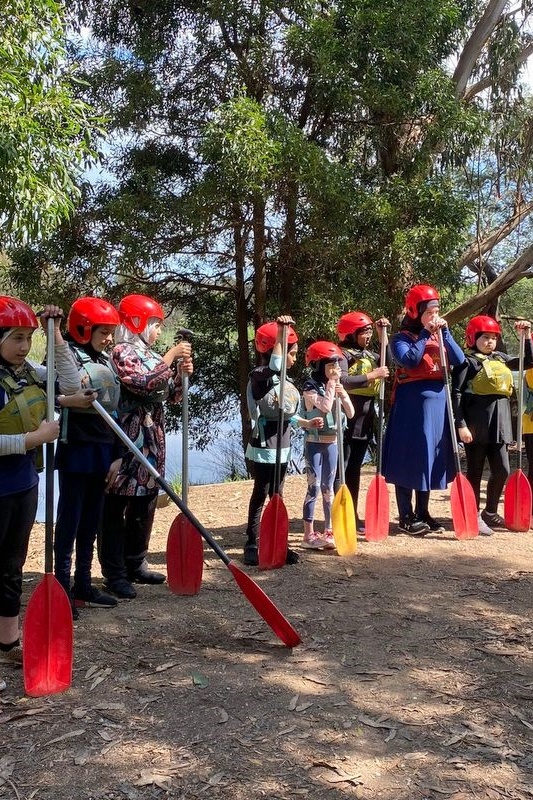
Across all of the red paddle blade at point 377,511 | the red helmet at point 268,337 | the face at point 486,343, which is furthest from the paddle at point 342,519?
the face at point 486,343

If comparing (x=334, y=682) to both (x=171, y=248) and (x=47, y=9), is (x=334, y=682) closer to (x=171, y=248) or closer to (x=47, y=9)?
(x=47, y=9)

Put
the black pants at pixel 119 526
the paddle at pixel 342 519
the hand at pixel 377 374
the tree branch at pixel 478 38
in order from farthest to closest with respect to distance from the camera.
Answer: the tree branch at pixel 478 38
the hand at pixel 377 374
the paddle at pixel 342 519
the black pants at pixel 119 526

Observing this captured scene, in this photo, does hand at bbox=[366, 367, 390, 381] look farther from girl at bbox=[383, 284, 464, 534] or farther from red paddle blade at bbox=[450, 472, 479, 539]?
red paddle blade at bbox=[450, 472, 479, 539]

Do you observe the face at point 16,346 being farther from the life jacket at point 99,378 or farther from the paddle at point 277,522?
the paddle at point 277,522

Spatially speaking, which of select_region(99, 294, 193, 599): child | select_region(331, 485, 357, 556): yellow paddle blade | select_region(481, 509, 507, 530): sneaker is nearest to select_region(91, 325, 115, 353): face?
select_region(99, 294, 193, 599): child

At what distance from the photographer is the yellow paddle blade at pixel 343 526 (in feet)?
16.3

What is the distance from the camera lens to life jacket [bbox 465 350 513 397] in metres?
5.62

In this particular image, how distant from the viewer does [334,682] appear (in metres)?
3.07

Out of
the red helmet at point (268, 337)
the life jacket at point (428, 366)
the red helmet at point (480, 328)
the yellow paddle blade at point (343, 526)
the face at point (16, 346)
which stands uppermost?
the red helmet at point (480, 328)

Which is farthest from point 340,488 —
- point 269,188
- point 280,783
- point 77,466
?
point 269,188

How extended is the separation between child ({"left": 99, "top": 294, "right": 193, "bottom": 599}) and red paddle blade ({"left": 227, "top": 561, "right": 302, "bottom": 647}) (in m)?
0.94

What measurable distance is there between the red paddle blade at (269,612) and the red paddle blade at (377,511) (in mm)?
2044

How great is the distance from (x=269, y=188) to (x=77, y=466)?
6095 mm

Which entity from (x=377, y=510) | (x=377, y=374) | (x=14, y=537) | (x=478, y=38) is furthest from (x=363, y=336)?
(x=478, y=38)
